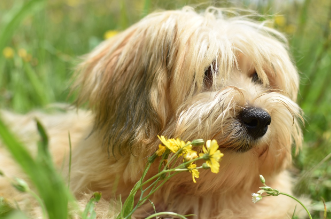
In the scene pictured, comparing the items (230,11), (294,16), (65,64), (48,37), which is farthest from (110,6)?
(230,11)

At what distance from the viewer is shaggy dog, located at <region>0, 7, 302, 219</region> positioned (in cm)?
158

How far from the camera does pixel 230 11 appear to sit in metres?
2.20

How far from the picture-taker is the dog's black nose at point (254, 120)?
1527 mm

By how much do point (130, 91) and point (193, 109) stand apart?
1.09 ft

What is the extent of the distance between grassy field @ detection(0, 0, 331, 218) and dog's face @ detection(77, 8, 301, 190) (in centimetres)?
45

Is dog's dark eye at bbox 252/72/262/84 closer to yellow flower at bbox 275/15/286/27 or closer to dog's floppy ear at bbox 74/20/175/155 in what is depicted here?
dog's floppy ear at bbox 74/20/175/155

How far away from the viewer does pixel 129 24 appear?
3611 millimetres

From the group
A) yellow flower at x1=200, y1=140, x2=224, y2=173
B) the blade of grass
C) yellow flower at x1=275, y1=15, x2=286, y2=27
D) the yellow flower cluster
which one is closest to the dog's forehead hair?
the yellow flower cluster

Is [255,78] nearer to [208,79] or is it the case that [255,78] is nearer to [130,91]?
[208,79]

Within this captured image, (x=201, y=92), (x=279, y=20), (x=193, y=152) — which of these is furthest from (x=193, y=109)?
(x=279, y=20)

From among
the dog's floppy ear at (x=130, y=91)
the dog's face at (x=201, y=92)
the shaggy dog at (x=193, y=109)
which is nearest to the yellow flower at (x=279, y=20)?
the shaggy dog at (x=193, y=109)

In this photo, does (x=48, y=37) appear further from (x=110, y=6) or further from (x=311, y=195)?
(x=311, y=195)

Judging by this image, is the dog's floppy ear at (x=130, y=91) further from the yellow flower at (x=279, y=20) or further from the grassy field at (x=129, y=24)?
the yellow flower at (x=279, y=20)

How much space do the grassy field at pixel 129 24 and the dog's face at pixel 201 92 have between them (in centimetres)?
45
